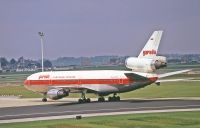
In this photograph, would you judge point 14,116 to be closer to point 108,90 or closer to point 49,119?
point 49,119

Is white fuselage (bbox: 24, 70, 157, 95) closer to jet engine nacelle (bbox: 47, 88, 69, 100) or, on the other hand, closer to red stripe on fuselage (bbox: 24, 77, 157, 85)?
red stripe on fuselage (bbox: 24, 77, 157, 85)

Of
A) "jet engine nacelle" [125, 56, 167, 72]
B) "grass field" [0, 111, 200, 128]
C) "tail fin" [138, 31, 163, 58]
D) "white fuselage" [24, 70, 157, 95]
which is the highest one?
"tail fin" [138, 31, 163, 58]

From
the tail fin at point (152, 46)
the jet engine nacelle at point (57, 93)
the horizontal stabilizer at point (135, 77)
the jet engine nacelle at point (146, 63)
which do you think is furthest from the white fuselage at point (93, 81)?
the tail fin at point (152, 46)

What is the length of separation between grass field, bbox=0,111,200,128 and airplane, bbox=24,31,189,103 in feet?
66.6

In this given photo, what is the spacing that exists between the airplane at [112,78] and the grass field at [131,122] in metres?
20.3

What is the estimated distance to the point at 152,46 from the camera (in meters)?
77.5

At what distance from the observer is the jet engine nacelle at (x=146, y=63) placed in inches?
2943

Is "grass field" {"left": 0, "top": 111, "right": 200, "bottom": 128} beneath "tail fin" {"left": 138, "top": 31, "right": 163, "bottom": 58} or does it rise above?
beneath

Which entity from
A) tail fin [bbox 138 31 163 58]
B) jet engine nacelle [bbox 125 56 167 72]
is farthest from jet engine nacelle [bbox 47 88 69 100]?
tail fin [bbox 138 31 163 58]

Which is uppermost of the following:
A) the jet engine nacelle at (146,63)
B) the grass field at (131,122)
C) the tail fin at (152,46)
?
the tail fin at (152,46)

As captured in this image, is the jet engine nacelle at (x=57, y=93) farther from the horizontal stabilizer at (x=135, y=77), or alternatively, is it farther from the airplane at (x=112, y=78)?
the horizontal stabilizer at (x=135, y=77)

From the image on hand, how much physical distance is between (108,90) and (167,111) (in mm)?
22670

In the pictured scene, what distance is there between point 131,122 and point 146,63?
27.4 metres

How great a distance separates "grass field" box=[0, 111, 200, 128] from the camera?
4675cm
